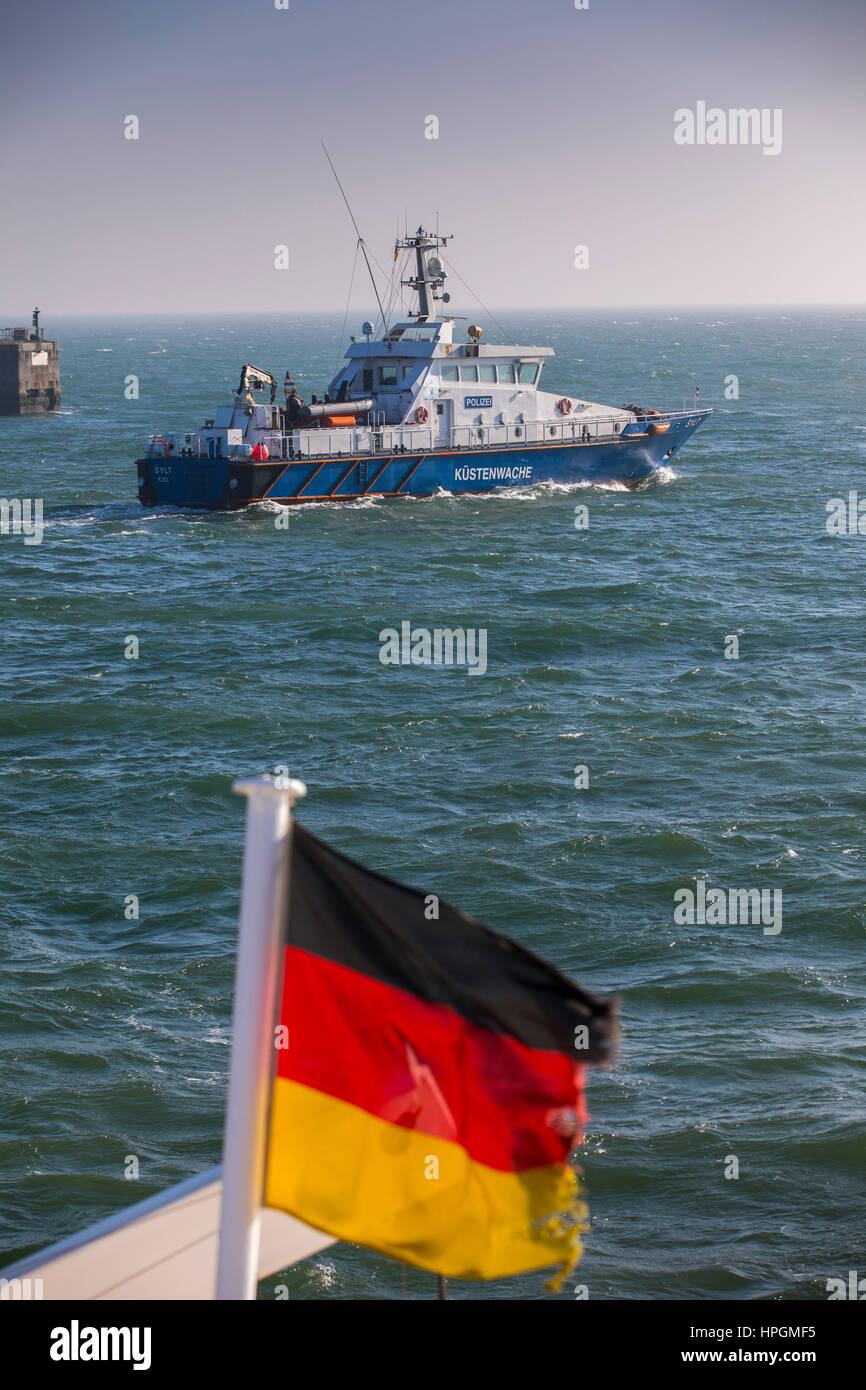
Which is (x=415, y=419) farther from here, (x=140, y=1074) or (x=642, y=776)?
(x=140, y=1074)

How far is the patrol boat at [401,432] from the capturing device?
4597cm

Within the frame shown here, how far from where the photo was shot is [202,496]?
155 feet

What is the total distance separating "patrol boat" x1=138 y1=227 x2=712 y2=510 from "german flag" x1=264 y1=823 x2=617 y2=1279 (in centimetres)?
4109

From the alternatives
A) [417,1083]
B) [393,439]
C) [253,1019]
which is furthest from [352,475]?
[253,1019]

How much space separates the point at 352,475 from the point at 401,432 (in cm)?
204

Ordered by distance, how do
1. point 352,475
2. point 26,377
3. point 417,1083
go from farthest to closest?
point 26,377 → point 352,475 → point 417,1083

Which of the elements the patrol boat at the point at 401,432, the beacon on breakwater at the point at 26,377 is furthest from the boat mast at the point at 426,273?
the beacon on breakwater at the point at 26,377

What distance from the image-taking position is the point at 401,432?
46781mm

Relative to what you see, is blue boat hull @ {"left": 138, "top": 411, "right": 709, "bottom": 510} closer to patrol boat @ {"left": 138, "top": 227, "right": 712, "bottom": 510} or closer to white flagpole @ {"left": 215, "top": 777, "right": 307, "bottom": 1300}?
patrol boat @ {"left": 138, "top": 227, "right": 712, "bottom": 510}

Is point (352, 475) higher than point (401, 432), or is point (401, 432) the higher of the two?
point (401, 432)

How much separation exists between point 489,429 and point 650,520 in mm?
6049

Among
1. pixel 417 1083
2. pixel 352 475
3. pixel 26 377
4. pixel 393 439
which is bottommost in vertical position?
pixel 417 1083

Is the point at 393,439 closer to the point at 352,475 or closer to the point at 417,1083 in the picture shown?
the point at 352,475

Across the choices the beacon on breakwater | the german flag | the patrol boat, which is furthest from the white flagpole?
the beacon on breakwater
